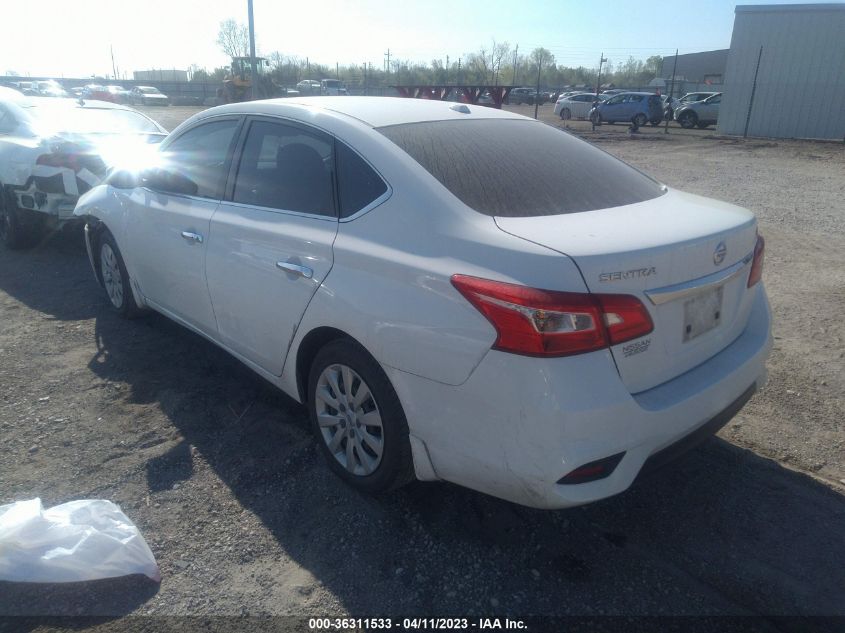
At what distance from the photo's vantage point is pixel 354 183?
2.90 metres

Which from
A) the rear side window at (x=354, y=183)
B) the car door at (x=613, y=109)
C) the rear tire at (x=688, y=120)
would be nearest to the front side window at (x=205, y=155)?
the rear side window at (x=354, y=183)

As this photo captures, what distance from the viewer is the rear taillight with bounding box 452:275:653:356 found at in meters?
Answer: 2.14

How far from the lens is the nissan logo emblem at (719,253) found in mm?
2551

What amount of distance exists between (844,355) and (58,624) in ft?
15.6

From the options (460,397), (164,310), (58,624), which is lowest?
(58,624)

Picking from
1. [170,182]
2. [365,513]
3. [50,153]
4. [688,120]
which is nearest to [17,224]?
[50,153]

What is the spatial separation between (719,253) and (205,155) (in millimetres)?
2946

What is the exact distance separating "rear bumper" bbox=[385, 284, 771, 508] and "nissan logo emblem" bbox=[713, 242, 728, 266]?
430mm

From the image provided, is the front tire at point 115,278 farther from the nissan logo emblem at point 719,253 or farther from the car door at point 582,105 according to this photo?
the car door at point 582,105

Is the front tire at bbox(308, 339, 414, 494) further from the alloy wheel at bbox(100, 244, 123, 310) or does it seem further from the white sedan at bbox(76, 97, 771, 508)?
the alloy wheel at bbox(100, 244, 123, 310)

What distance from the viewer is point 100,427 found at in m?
3.62

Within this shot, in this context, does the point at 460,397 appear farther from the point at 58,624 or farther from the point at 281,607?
the point at 58,624

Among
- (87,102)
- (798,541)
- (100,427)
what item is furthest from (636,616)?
(87,102)

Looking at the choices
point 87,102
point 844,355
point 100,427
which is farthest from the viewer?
point 87,102
